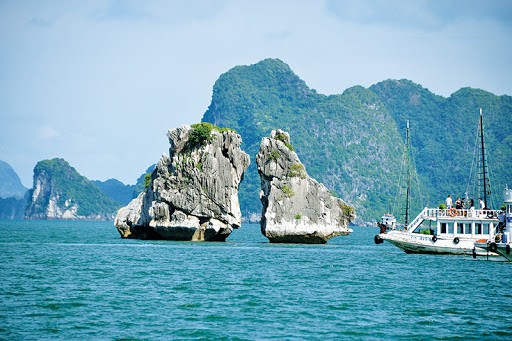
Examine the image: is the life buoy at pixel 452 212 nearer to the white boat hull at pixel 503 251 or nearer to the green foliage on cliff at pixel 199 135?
the white boat hull at pixel 503 251

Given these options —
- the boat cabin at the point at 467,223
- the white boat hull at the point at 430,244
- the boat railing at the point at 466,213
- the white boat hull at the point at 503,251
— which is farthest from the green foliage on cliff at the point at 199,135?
the white boat hull at the point at 503,251

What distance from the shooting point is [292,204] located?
69500 millimetres

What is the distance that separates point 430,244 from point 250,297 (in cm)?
2678

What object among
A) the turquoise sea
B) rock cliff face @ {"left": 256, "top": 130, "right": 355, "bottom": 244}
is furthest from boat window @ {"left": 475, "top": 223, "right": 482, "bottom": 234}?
rock cliff face @ {"left": 256, "top": 130, "right": 355, "bottom": 244}

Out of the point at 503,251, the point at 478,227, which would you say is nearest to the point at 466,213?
the point at 478,227

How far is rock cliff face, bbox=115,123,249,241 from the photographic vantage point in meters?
71.1

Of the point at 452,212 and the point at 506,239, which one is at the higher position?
the point at 452,212

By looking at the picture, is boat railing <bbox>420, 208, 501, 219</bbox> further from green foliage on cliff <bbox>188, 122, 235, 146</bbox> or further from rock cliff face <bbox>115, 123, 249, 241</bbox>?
green foliage on cliff <bbox>188, 122, 235, 146</bbox>

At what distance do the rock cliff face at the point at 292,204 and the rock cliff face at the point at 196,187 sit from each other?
290 centimetres

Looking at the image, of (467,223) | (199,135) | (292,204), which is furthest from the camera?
(199,135)

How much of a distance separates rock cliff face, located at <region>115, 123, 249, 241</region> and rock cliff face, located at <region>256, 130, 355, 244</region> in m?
2.90

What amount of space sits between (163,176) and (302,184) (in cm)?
1213

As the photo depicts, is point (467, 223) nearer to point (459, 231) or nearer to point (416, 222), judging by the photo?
point (459, 231)

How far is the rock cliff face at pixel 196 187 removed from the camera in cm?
7106
